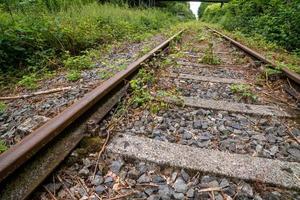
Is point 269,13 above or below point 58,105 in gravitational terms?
above

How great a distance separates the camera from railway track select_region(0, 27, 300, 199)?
1.35 metres

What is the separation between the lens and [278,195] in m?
1.36

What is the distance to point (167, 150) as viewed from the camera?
1.69 meters

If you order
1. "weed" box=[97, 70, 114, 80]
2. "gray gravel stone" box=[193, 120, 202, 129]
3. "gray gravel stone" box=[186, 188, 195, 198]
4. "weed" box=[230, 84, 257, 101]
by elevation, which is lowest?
"gray gravel stone" box=[186, 188, 195, 198]

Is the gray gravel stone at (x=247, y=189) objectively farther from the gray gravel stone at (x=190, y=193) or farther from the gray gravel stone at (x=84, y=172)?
the gray gravel stone at (x=84, y=172)

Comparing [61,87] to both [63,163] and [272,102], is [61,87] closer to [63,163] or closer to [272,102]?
[63,163]

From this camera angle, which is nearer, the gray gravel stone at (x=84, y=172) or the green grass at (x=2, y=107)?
the gray gravel stone at (x=84, y=172)

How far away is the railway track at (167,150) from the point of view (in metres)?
1.35

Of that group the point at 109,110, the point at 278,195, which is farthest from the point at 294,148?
the point at 109,110

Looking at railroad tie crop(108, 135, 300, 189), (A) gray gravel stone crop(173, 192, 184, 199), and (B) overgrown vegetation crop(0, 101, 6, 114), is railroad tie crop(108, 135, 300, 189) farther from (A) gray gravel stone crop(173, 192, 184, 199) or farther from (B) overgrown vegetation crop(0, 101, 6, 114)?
(B) overgrown vegetation crop(0, 101, 6, 114)

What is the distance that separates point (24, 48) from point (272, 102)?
3.65 metres

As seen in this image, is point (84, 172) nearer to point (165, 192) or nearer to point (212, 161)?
point (165, 192)

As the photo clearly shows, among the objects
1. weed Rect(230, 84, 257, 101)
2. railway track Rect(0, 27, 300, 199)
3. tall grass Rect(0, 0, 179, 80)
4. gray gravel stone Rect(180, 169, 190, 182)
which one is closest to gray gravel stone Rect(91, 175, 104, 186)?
railway track Rect(0, 27, 300, 199)

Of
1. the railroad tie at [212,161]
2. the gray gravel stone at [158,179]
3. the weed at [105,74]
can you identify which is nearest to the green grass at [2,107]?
the weed at [105,74]
